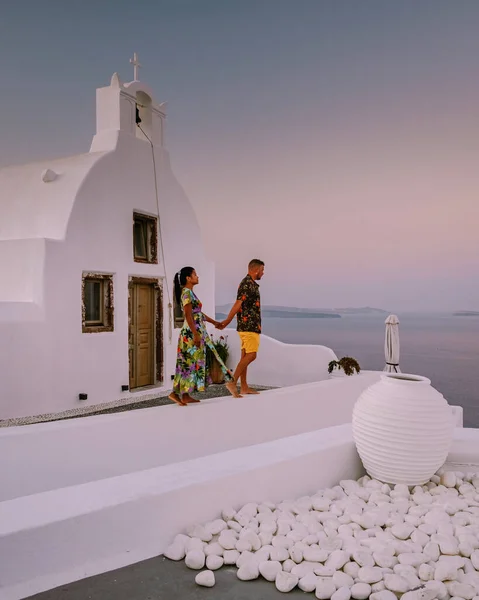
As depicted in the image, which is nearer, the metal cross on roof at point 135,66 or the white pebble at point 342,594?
the white pebble at point 342,594

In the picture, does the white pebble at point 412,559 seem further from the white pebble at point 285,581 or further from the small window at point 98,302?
the small window at point 98,302

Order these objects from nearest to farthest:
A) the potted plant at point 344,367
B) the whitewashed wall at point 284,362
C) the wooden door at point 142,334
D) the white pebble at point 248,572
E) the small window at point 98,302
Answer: the white pebble at point 248,572 → the small window at point 98,302 → the potted plant at point 344,367 → the wooden door at point 142,334 → the whitewashed wall at point 284,362

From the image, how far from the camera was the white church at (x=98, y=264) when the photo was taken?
6773mm

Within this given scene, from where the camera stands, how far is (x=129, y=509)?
247 cm

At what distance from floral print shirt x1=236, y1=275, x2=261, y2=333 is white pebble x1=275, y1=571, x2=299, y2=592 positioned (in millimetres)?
3374

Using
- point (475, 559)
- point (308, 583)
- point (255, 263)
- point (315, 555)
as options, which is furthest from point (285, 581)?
point (255, 263)

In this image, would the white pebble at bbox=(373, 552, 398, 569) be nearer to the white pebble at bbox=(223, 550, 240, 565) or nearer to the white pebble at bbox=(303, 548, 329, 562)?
the white pebble at bbox=(303, 548, 329, 562)

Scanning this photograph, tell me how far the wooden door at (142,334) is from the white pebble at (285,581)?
6.54 m

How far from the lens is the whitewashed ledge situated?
220cm

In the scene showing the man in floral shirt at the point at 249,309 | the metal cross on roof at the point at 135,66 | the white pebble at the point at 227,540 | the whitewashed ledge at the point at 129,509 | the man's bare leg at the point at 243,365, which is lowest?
the white pebble at the point at 227,540

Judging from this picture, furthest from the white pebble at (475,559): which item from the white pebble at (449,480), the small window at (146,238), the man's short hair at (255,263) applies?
the small window at (146,238)

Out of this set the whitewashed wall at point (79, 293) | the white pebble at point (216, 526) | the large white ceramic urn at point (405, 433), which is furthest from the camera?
the whitewashed wall at point (79, 293)

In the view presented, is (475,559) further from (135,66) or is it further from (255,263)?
(135,66)

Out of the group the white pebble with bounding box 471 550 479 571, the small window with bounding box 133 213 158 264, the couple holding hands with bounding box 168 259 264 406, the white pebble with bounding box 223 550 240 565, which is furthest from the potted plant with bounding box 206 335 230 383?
the white pebble with bounding box 471 550 479 571
